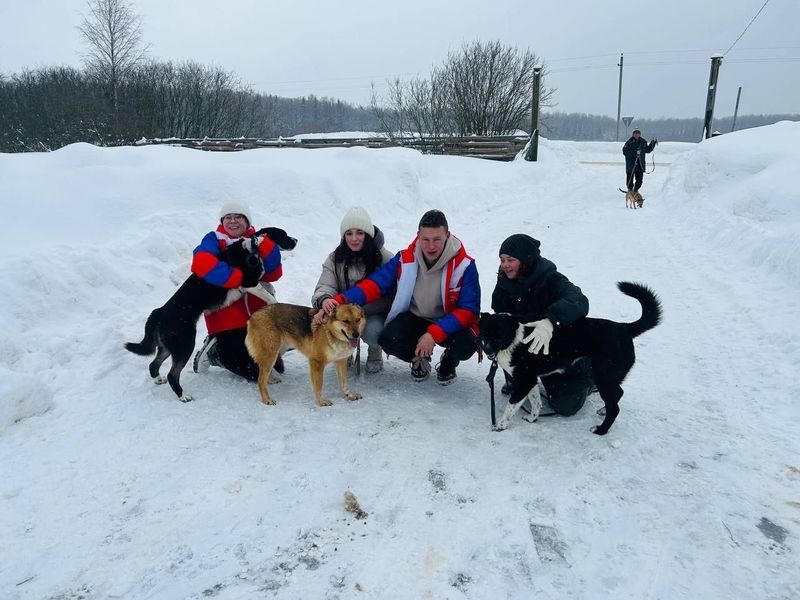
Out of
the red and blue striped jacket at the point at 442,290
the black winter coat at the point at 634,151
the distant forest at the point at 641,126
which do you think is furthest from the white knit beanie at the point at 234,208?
the distant forest at the point at 641,126

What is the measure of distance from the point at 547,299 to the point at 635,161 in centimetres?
1236

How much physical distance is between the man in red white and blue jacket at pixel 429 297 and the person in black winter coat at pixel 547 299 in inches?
16.3

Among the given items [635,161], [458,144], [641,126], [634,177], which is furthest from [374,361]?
[641,126]

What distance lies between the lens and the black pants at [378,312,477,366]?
3896 millimetres

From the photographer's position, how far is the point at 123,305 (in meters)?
5.12

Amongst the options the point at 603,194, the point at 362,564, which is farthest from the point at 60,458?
the point at 603,194

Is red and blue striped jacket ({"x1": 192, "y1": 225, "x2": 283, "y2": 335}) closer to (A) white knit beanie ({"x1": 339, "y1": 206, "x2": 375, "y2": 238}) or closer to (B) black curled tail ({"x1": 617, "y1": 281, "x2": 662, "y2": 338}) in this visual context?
(A) white knit beanie ({"x1": 339, "y1": 206, "x2": 375, "y2": 238})

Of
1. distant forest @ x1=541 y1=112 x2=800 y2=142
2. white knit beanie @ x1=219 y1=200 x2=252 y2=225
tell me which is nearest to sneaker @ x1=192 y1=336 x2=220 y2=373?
white knit beanie @ x1=219 y1=200 x2=252 y2=225

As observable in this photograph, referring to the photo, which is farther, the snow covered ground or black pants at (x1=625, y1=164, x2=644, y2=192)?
black pants at (x1=625, y1=164, x2=644, y2=192)

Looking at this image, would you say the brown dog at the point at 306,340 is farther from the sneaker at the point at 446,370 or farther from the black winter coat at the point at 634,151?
the black winter coat at the point at 634,151

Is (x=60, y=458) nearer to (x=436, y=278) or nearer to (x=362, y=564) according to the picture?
(x=362, y=564)

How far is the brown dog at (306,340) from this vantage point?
12.5ft

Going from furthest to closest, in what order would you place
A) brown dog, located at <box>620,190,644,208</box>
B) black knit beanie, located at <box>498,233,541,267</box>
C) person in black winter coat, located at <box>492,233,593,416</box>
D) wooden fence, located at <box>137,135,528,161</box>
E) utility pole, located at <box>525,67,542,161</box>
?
wooden fence, located at <box>137,135,528,161</box> → utility pole, located at <box>525,67,542,161</box> → brown dog, located at <box>620,190,644,208</box> → black knit beanie, located at <box>498,233,541,267</box> → person in black winter coat, located at <box>492,233,593,416</box>

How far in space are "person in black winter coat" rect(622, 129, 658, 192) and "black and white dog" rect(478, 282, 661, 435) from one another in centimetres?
1154
